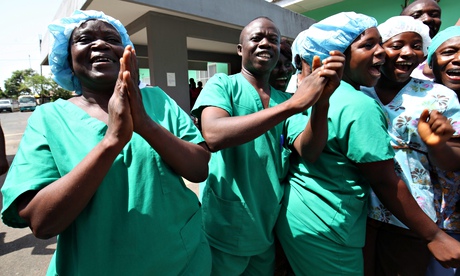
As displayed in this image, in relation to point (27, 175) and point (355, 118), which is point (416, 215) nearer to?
point (355, 118)

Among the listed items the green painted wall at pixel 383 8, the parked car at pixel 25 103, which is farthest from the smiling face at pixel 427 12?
the parked car at pixel 25 103

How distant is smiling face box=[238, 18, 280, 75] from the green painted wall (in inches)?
263

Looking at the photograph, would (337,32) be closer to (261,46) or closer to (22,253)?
(261,46)

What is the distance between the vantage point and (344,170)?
1.32 metres

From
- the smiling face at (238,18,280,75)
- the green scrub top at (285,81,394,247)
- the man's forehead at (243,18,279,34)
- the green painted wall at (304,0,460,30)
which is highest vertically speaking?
the green painted wall at (304,0,460,30)

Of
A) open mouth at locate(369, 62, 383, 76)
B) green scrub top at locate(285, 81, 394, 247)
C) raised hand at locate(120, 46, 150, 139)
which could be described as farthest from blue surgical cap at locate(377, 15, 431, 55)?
raised hand at locate(120, 46, 150, 139)

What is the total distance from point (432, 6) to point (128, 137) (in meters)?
2.76

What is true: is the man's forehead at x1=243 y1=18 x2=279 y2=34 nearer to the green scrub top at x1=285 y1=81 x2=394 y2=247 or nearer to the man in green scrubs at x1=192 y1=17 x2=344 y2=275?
the man in green scrubs at x1=192 y1=17 x2=344 y2=275

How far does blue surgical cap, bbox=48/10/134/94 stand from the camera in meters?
1.17

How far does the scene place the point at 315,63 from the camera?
1107 mm

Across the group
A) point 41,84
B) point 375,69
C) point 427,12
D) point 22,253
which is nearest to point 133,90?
point 375,69

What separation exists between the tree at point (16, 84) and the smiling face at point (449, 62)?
5630cm

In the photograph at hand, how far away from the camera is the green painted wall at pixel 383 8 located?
5.94m

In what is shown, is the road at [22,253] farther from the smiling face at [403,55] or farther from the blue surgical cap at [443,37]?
the blue surgical cap at [443,37]
